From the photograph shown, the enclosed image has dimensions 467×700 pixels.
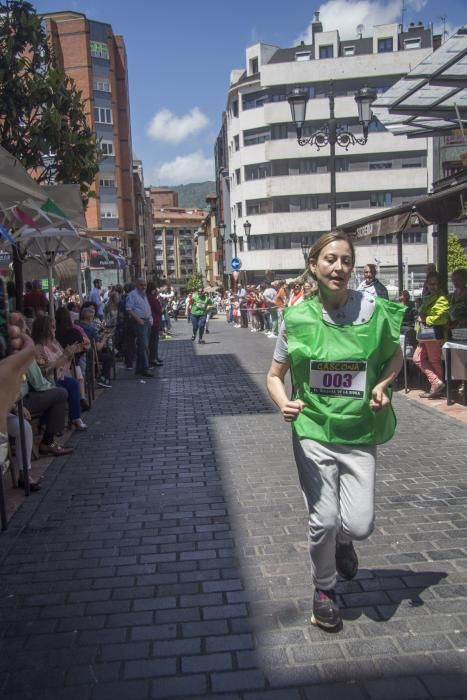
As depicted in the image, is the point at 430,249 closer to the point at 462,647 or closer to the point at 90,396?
the point at 90,396

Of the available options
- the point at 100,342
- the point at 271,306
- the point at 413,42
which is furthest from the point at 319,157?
the point at 100,342

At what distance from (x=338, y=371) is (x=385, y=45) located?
211 ft

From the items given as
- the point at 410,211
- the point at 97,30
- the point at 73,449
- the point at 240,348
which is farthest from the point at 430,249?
the point at 73,449

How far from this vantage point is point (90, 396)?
10047 millimetres

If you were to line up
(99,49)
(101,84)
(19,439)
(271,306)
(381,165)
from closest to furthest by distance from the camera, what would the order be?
(19,439), (271,306), (381,165), (99,49), (101,84)

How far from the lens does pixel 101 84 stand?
2436 inches

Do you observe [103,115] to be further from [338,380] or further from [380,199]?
[338,380]

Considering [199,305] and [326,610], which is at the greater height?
[199,305]

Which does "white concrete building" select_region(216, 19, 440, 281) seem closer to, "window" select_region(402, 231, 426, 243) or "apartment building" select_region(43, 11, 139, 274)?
"window" select_region(402, 231, 426, 243)

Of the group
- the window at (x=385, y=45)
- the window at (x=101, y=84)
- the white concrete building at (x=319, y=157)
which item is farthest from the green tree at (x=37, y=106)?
the window at (x=385, y=45)

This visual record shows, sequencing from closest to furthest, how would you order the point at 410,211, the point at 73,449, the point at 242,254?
the point at 73,449 < the point at 410,211 < the point at 242,254

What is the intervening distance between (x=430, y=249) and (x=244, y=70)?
25.0 meters

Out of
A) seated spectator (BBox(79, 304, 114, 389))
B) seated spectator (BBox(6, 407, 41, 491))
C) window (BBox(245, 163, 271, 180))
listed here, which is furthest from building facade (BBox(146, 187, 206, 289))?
seated spectator (BBox(6, 407, 41, 491))

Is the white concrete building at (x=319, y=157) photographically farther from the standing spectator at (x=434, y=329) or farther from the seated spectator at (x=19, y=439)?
the seated spectator at (x=19, y=439)
